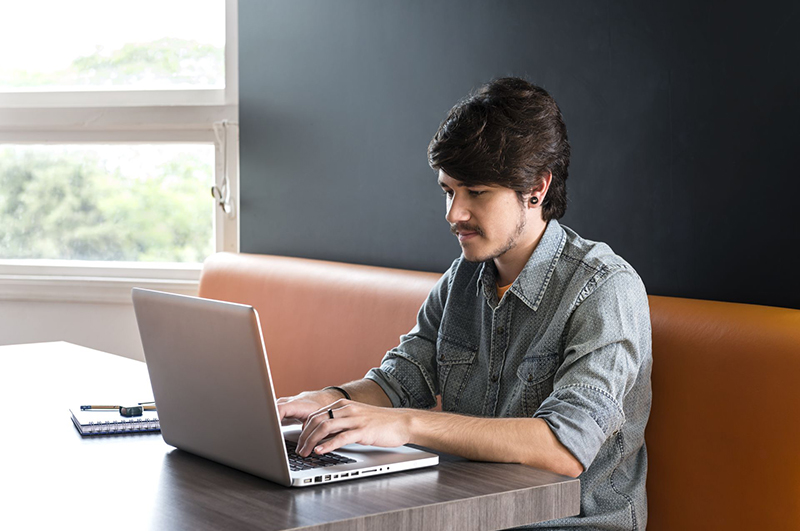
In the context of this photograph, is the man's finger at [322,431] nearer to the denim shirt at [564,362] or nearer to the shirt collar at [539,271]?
the denim shirt at [564,362]

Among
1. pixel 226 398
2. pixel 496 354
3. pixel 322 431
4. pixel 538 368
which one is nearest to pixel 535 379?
pixel 538 368

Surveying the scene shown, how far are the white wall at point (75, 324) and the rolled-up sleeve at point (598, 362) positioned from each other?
230 cm

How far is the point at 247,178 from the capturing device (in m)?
3.11

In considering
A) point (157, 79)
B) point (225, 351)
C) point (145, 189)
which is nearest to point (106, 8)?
point (157, 79)

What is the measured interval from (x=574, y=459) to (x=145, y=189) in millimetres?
2478

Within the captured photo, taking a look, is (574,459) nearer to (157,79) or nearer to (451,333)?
(451,333)

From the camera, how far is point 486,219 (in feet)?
5.27

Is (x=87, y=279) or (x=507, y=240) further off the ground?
(x=507, y=240)

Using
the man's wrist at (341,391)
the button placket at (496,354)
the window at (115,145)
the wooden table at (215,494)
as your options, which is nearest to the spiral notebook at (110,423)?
the wooden table at (215,494)

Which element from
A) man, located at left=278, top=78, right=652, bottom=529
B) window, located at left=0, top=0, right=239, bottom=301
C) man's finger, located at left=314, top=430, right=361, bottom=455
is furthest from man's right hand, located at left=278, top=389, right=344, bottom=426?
window, located at left=0, top=0, right=239, bottom=301

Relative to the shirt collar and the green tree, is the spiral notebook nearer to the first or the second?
the shirt collar

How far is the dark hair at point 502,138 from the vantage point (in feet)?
5.16

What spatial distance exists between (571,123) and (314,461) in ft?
3.69

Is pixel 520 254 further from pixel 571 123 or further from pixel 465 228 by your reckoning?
pixel 571 123
